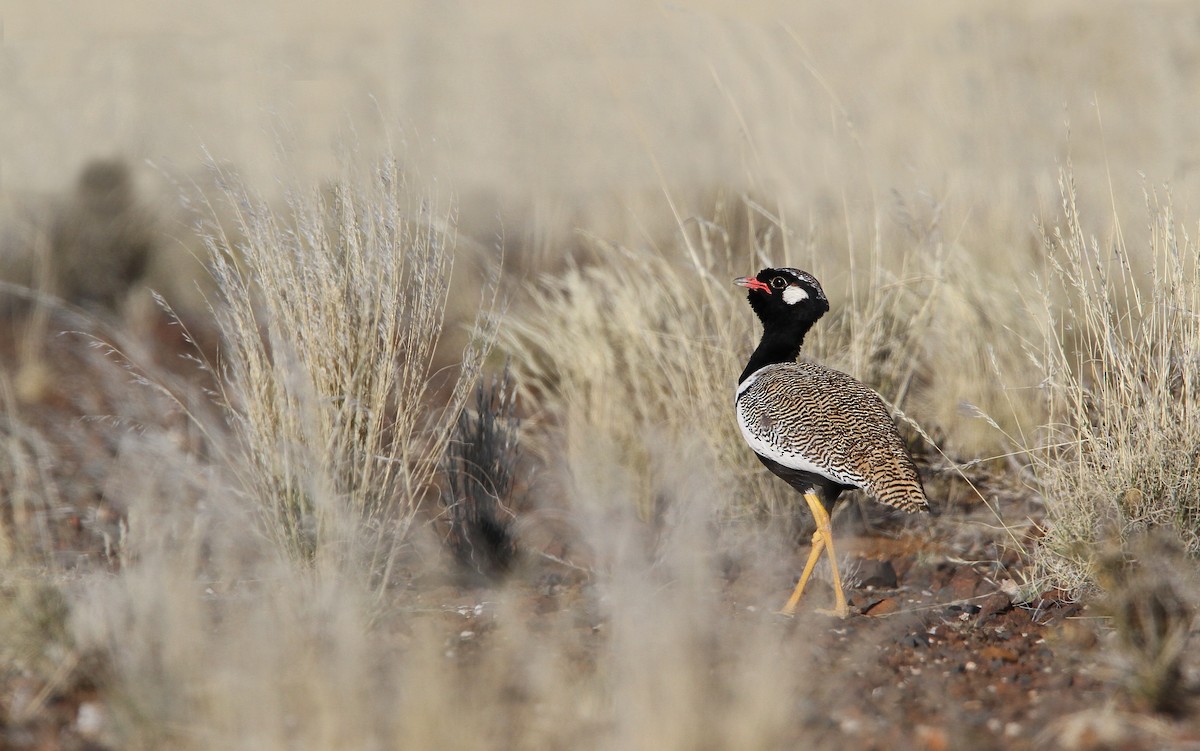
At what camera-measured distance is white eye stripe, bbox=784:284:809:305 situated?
169 inches

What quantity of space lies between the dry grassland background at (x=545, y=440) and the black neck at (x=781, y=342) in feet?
1.43

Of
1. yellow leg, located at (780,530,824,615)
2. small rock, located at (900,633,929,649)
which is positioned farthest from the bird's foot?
small rock, located at (900,633,929,649)

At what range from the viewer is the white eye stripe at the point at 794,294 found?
429 centimetres

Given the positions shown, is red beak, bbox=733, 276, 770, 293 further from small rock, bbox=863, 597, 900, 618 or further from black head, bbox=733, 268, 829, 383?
small rock, bbox=863, 597, 900, 618

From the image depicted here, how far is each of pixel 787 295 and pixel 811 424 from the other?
25.5 inches

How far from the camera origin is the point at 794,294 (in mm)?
4309

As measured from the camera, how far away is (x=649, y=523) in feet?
15.8

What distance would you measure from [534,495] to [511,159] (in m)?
13.4

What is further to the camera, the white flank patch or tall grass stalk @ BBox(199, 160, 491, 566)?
the white flank patch

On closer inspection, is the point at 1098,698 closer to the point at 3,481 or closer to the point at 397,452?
the point at 397,452

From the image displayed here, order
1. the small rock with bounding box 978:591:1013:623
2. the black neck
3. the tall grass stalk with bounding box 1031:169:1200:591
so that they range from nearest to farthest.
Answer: the tall grass stalk with bounding box 1031:169:1200:591 < the small rock with bounding box 978:591:1013:623 < the black neck

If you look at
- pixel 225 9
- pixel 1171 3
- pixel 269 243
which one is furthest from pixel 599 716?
pixel 225 9

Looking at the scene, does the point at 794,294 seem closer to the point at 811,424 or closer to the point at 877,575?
the point at 811,424

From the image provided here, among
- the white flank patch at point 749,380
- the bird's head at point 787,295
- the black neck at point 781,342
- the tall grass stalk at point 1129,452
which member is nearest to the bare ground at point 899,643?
the tall grass stalk at point 1129,452
